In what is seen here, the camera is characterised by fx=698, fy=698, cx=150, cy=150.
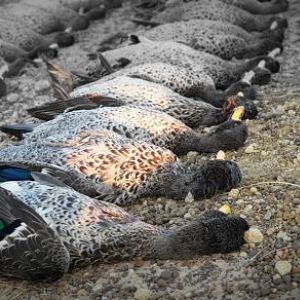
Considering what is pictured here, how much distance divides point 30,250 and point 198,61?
417 cm

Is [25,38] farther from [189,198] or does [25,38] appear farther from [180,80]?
[189,198]

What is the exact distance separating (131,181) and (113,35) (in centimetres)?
505

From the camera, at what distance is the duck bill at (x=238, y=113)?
20.5 feet

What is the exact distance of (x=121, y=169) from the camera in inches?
203

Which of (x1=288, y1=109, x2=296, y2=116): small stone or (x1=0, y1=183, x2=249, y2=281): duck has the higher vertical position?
(x1=0, y1=183, x2=249, y2=281): duck

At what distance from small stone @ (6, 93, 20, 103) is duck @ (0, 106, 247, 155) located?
167cm

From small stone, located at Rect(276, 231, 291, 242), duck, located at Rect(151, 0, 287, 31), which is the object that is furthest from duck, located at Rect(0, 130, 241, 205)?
duck, located at Rect(151, 0, 287, 31)

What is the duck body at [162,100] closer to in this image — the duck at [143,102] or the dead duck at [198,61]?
the duck at [143,102]

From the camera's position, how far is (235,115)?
626cm

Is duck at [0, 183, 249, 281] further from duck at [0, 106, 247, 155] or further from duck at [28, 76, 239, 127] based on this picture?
duck at [28, 76, 239, 127]

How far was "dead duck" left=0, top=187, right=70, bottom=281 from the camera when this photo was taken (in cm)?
417

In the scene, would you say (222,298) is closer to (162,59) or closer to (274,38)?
(162,59)

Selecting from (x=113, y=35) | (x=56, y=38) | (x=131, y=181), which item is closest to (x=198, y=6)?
(x=113, y=35)

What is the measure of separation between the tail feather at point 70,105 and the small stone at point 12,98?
1.39 m
